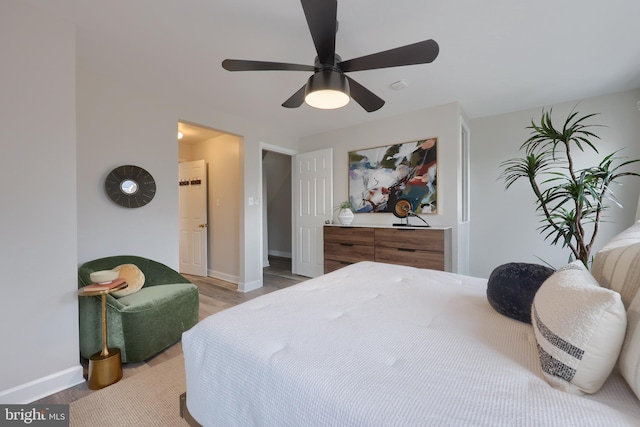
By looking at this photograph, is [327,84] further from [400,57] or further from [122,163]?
[122,163]

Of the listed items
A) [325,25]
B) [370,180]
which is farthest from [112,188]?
[370,180]

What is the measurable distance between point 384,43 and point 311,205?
2728mm

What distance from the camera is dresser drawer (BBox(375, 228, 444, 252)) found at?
2.92 meters

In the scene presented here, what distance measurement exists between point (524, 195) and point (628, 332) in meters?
3.33

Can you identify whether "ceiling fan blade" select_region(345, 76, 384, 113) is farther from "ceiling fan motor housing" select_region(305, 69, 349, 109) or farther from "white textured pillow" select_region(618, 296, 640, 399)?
"white textured pillow" select_region(618, 296, 640, 399)

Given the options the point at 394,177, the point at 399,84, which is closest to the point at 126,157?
the point at 399,84

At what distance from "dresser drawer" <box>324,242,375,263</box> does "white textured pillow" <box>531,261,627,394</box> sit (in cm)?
263

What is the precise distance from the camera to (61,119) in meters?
1.71

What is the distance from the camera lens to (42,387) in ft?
5.37

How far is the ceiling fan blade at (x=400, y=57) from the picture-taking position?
147 centimetres

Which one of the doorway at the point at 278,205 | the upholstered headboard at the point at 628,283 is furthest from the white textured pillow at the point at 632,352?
the doorway at the point at 278,205

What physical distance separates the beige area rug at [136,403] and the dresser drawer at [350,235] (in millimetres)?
→ 2368

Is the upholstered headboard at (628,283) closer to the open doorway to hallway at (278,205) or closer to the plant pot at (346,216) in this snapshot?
the plant pot at (346,216)

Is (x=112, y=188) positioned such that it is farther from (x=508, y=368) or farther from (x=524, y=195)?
(x=524, y=195)
